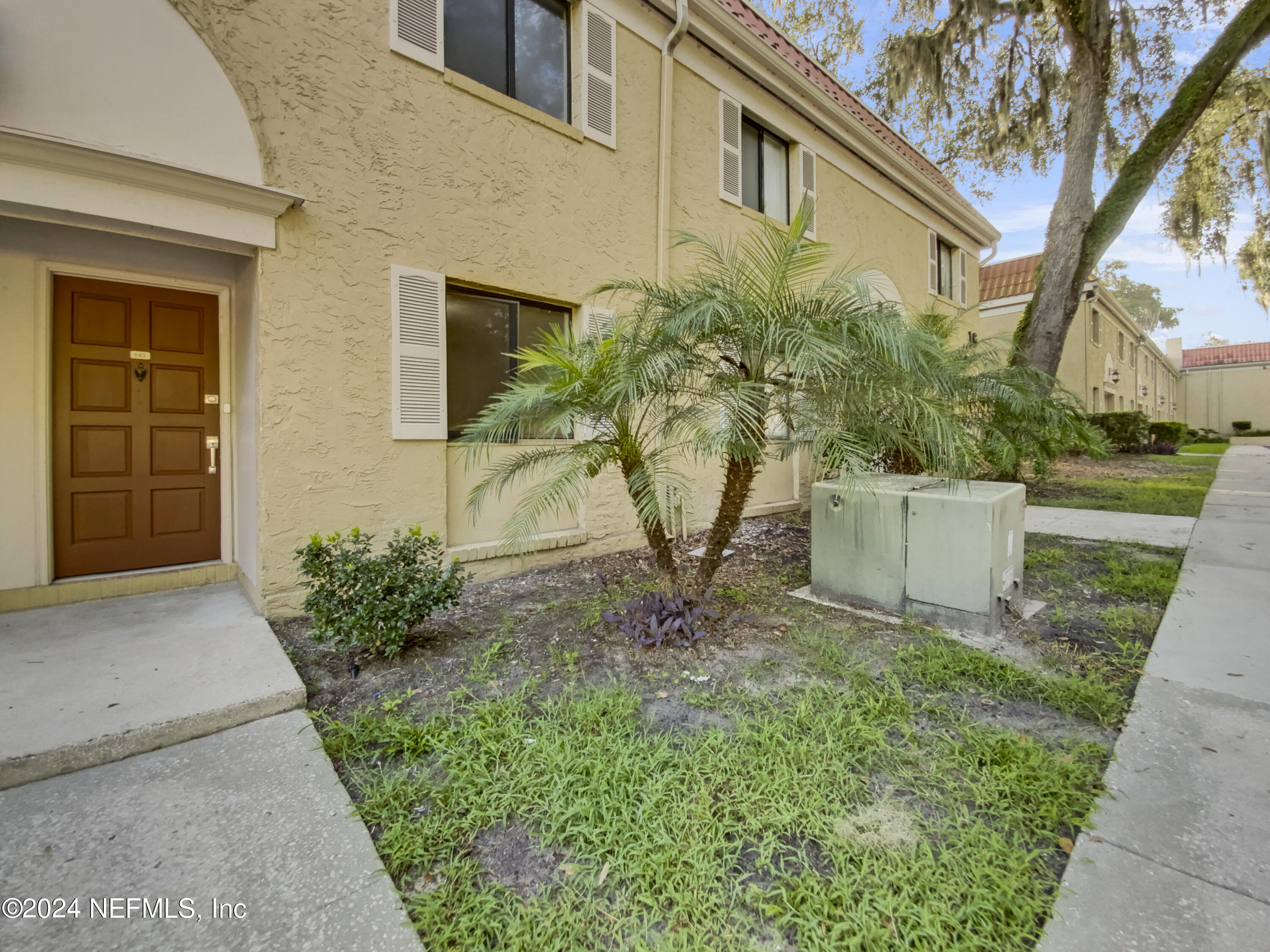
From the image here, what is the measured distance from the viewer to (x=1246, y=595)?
3.97m

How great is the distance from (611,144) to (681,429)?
3.93 meters

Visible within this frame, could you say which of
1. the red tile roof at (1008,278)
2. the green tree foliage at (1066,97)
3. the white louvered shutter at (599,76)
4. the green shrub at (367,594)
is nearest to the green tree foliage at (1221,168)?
the green tree foliage at (1066,97)

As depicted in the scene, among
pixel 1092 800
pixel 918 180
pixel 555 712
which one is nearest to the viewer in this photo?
pixel 1092 800

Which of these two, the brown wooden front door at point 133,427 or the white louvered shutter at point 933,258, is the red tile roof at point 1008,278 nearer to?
the white louvered shutter at point 933,258

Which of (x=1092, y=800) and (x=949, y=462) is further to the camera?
(x=949, y=462)

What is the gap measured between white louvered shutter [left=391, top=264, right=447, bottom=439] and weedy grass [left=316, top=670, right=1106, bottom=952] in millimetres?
2351

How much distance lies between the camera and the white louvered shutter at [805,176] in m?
7.68

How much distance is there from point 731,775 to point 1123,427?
62.7 feet

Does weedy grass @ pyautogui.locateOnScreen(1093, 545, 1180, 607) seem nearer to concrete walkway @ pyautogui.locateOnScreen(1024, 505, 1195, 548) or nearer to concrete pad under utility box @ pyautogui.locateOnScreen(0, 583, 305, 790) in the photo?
concrete walkway @ pyautogui.locateOnScreen(1024, 505, 1195, 548)

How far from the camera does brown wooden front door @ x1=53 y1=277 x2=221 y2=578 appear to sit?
386 cm

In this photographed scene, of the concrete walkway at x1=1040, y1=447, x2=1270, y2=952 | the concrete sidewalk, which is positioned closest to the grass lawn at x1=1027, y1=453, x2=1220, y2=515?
the concrete walkway at x1=1040, y1=447, x2=1270, y2=952

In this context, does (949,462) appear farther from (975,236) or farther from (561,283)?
(975,236)

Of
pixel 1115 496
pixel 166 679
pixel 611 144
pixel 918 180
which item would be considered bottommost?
pixel 166 679

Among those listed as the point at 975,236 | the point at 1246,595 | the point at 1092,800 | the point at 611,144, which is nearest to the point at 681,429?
the point at 1092,800
